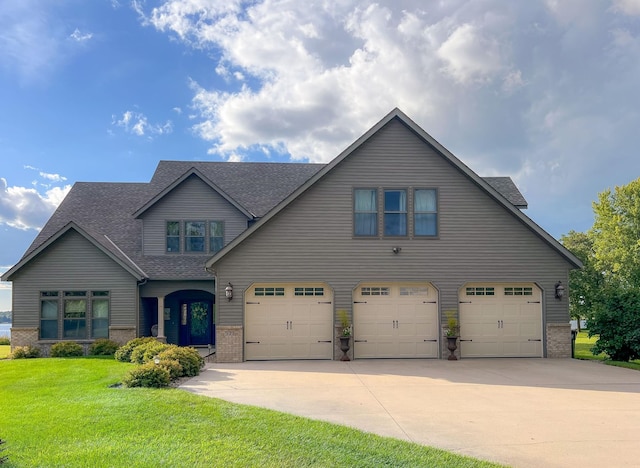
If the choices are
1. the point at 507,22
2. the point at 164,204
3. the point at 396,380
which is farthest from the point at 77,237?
the point at 507,22

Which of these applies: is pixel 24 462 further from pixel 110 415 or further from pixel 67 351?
pixel 67 351

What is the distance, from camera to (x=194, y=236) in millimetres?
19125

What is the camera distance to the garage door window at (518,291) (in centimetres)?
1559

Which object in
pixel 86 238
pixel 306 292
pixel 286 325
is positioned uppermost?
pixel 86 238

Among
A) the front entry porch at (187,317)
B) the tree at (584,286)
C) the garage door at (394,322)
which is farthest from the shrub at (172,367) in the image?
the tree at (584,286)

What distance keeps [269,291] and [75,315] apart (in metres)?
8.04

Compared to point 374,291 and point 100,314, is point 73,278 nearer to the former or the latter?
point 100,314

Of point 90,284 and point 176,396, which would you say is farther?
point 90,284

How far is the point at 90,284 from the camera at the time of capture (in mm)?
17359

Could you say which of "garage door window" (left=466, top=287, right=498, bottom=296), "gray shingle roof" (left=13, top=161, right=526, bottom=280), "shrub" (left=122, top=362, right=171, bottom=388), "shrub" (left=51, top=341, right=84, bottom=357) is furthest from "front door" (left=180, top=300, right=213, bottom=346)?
"garage door window" (left=466, top=287, right=498, bottom=296)

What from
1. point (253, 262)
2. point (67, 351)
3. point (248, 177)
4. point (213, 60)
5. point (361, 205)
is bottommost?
point (67, 351)

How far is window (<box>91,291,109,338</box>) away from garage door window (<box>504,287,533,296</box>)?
1465cm

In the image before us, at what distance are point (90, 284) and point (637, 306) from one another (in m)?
19.0

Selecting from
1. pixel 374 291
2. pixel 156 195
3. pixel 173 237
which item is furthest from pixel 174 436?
pixel 156 195
